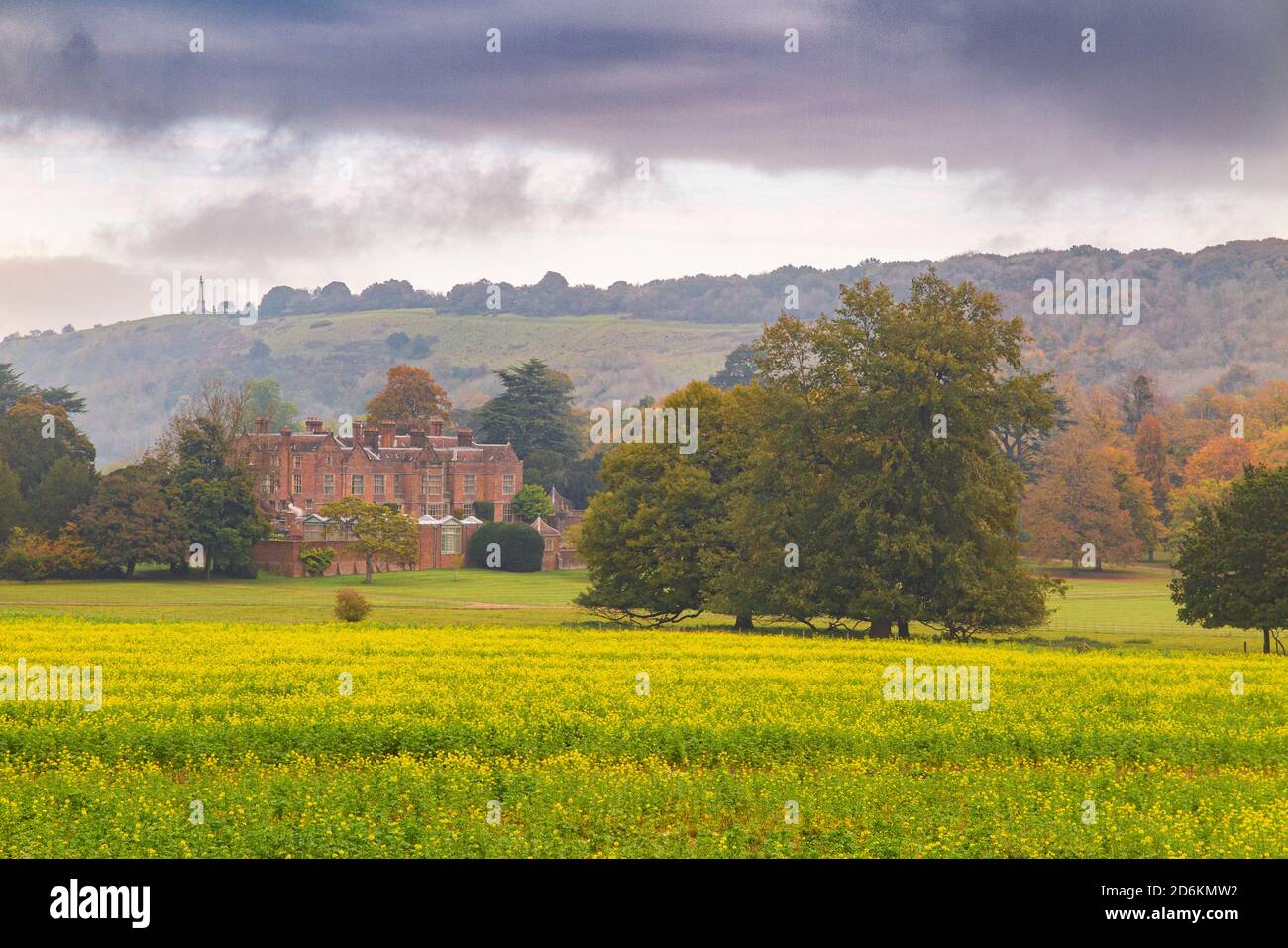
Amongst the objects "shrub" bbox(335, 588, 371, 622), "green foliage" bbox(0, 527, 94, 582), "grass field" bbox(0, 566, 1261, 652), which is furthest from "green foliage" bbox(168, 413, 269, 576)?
"shrub" bbox(335, 588, 371, 622)

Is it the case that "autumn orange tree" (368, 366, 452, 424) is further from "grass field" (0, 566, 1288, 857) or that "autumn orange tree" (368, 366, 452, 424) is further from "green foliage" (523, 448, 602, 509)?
"grass field" (0, 566, 1288, 857)

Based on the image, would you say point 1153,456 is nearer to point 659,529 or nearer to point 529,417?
point 529,417

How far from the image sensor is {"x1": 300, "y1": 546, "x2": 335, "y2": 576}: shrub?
104m

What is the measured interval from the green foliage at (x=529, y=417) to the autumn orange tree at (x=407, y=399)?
32.8 ft

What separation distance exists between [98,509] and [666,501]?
49.5m

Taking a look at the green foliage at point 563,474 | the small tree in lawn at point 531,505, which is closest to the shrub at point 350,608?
the small tree in lawn at point 531,505

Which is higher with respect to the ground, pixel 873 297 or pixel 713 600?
pixel 873 297

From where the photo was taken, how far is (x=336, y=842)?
1845 centimetres

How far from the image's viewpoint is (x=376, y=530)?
103562 millimetres

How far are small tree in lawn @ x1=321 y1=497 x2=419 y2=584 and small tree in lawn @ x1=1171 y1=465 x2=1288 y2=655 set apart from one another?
202ft

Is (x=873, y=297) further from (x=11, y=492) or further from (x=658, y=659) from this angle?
(x=11, y=492)

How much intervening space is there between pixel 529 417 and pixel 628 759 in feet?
432
